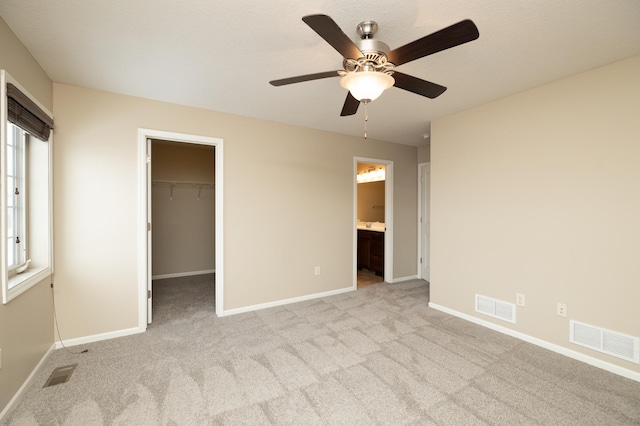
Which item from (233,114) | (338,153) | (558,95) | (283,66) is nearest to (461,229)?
(558,95)

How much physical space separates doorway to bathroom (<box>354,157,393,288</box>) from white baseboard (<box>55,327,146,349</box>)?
2.95 metres

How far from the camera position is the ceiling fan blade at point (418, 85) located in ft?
5.59

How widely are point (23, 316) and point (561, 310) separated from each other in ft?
14.6

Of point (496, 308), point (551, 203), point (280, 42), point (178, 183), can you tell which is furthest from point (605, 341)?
point (178, 183)

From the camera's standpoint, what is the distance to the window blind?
1.82m

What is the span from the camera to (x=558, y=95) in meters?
2.50

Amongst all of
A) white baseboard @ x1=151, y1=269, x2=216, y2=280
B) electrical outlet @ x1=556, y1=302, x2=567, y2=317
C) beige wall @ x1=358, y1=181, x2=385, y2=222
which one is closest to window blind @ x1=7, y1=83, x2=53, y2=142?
white baseboard @ x1=151, y1=269, x2=216, y2=280

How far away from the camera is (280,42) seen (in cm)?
192

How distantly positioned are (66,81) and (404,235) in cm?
486

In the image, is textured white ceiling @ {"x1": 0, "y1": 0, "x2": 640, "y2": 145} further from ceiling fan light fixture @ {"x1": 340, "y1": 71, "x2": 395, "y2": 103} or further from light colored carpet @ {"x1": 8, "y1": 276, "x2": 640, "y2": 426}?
light colored carpet @ {"x1": 8, "y1": 276, "x2": 640, "y2": 426}

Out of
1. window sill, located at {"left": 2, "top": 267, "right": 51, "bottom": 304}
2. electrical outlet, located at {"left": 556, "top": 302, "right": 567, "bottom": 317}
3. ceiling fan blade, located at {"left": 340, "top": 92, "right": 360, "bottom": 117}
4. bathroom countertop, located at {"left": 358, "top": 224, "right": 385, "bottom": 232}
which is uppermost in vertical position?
ceiling fan blade, located at {"left": 340, "top": 92, "right": 360, "bottom": 117}

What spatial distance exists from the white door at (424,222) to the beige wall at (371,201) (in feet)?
3.22

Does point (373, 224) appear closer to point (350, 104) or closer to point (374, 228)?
point (374, 228)

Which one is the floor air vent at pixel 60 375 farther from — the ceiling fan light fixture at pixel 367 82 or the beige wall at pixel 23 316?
the ceiling fan light fixture at pixel 367 82
